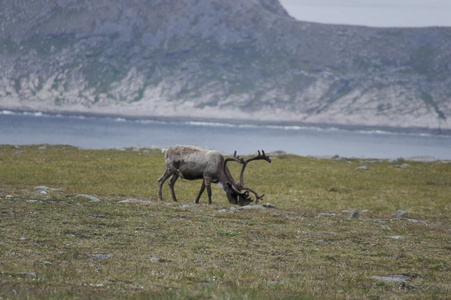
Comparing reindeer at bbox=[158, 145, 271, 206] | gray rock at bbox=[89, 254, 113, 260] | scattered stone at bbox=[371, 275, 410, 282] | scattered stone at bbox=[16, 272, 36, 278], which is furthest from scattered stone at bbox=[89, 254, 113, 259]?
reindeer at bbox=[158, 145, 271, 206]

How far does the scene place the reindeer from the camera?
2920 cm

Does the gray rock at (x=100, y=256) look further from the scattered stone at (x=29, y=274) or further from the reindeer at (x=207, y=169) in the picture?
the reindeer at (x=207, y=169)

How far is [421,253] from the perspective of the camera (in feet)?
57.3

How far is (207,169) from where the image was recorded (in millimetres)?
29281

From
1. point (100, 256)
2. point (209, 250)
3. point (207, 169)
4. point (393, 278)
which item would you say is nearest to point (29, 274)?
point (100, 256)

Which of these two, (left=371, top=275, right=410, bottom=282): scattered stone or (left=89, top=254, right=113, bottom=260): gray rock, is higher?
(left=371, top=275, right=410, bottom=282): scattered stone

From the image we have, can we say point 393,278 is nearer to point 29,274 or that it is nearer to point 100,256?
point 100,256

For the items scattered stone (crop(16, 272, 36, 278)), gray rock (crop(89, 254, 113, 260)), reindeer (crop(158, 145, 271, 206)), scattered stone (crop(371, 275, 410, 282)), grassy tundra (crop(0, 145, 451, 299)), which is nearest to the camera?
grassy tundra (crop(0, 145, 451, 299))

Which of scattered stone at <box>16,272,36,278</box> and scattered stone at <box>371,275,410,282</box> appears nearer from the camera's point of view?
scattered stone at <box>16,272,36,278</box>

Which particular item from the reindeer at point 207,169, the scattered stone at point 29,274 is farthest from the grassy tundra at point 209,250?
the reindeer at point 207,169

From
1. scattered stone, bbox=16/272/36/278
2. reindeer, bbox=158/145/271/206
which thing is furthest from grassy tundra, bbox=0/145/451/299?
reindeer, bbox=158/145/271/206

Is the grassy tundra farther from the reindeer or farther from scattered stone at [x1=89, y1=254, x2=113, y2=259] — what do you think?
the reindeer

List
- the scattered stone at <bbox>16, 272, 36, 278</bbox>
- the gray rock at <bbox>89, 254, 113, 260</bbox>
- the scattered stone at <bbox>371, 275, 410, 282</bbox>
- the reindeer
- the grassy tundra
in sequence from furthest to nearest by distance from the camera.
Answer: the reindeer, the gray rock at <bbox>89, 254, 113, 260</bbox>, the scattered stone at <bbox>371, 275, 410, 282</bbox>, the scattered stone at <bbox>16, 272, 36, 278</bbox>, the grassy tundra

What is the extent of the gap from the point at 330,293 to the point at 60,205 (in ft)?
45.3
